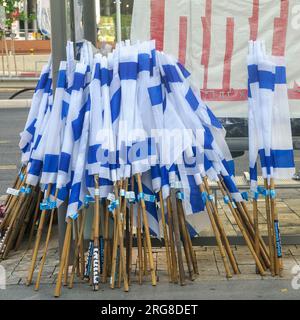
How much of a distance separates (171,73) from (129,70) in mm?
320

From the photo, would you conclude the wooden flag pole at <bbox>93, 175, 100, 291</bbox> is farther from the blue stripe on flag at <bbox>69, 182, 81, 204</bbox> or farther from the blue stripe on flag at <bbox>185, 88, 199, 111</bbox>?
the blue stripe on flag at <bbox>185, 88, 199, 111</bbox>

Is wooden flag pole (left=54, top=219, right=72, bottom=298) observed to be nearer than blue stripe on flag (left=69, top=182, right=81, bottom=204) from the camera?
Yes

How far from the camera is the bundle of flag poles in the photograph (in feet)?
17.3

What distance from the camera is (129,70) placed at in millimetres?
5340

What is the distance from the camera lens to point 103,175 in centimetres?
526

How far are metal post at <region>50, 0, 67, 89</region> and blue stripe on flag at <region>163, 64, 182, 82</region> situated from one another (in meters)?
0.84

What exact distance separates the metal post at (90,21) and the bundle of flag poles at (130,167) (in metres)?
0.71

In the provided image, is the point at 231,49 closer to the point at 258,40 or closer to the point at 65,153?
the point at 258,40

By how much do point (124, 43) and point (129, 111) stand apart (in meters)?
0.66

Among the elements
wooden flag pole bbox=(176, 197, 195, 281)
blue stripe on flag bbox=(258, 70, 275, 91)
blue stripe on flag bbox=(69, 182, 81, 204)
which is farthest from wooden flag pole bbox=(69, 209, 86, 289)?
blue stripe on flag bbox=(258, 70, 275, 91)

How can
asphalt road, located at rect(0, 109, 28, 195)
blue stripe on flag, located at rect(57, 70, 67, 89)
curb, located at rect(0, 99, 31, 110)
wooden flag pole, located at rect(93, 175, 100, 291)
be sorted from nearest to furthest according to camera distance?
wooden flag pole, located at rect(93, 175, 100, 291), blue stripe on flag, located at rect(57, 70, 67, 89), asphalt road, located at rect(0, 109, 28, 195), curb, located at rect(0, 99, 31, 110)

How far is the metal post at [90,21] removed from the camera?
20.3 feet

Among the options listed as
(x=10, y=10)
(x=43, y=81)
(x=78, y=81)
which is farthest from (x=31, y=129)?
(x=10, y=10)

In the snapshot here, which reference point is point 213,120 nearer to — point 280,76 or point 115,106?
point 280,76
